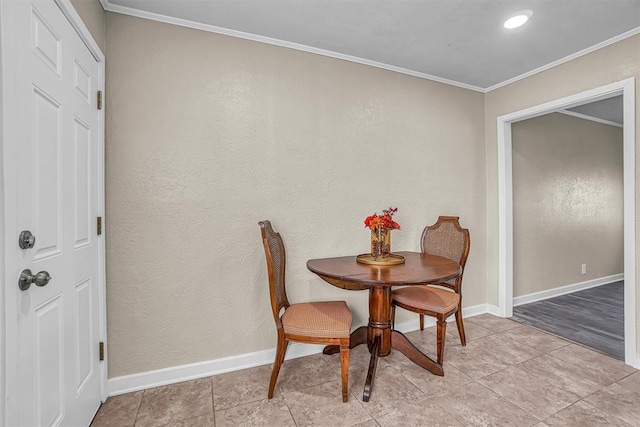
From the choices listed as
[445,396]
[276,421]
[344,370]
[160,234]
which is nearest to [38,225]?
[160,234]

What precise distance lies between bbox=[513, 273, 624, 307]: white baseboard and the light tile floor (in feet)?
3.71

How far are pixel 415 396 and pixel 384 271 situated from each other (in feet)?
2.60

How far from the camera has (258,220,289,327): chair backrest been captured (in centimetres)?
181

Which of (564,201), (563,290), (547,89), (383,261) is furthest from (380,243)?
(563,290)

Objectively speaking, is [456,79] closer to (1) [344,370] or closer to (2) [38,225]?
(1) [344,370]

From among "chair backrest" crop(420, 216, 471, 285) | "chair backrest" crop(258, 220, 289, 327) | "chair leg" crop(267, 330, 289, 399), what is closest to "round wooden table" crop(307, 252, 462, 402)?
"chair backrest" crop(258, 220, 289, 327)

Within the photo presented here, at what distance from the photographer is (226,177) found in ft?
7.07

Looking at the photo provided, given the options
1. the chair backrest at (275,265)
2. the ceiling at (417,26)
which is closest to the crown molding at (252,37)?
the ceiling at (417,26)

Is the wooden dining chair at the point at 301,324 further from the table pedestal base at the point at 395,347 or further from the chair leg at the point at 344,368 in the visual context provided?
the table pedestal base at the point at 395,347

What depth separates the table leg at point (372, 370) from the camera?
1814 mm

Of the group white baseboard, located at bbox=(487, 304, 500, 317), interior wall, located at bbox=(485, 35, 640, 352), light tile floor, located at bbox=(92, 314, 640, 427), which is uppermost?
interior wall, located at bbox=(485, 35, 640, 352)

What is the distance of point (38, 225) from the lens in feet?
3.82

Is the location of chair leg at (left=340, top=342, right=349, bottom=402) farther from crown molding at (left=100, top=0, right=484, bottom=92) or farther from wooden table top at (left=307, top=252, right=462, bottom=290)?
crown molding at (left=100, top=0, right=484, bottom=92)

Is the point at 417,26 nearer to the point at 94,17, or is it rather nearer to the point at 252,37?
the point at 252,37
